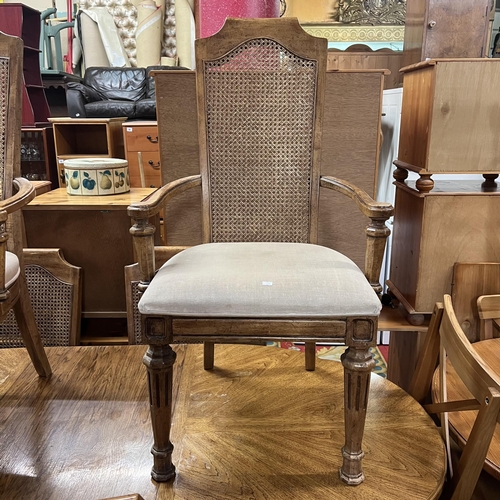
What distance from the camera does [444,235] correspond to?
5.28 feet

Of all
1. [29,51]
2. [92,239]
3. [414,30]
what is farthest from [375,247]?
[29,51]

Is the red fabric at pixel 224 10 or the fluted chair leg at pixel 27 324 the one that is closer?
the fluted chair leg at pixel 27 324

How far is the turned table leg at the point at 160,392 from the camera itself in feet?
3.59

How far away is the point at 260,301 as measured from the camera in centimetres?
104

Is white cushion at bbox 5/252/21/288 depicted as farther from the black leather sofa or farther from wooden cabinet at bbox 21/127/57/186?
the black leather sofa

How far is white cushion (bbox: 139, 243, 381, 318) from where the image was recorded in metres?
1.04

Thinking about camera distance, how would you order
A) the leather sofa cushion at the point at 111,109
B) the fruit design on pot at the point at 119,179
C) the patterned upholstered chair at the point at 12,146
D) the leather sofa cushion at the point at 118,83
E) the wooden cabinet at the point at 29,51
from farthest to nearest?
the leather sofa cushion at the point at 118,83, the leather sofa cushion at the point at 111,109, the wooden cabinet at the point at 29,51, the fruit design on pot at the point at 119,179, the patterned upholstered chair at the point at 12,146

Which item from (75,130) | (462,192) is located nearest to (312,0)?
(75,130)

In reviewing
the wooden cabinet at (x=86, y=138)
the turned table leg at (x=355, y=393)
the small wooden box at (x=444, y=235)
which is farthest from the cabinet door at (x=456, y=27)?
the turned table leg at (x=355, y=393)

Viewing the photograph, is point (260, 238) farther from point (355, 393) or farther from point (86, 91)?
point (86, 91)

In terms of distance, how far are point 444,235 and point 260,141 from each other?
66cm

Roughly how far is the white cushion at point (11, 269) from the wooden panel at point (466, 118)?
1.23 metres

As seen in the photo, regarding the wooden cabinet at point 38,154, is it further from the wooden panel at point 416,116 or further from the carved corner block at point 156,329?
the carved corner block at point 156,329

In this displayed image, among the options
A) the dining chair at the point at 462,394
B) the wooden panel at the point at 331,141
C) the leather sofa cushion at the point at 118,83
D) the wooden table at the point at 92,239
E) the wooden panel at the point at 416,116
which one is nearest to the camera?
the dining chair at the point at 462,394
